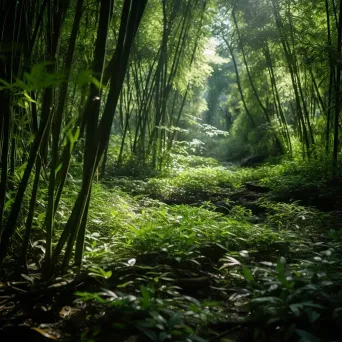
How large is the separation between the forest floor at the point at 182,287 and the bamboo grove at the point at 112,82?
0.16 metres

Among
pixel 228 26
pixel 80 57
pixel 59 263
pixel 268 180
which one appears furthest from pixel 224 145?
pixel 59 263

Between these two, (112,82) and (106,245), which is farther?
(106,245)

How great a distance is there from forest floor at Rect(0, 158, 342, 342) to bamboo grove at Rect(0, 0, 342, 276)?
16cm

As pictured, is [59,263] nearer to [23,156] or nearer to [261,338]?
[23,156]

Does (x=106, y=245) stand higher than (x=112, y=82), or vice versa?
(x=112, y=82)

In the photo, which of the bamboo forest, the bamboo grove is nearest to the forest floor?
the bamboo forest

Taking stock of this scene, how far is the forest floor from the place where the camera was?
3.08 ft

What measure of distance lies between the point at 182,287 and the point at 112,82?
869 mm

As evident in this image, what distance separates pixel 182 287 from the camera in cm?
128

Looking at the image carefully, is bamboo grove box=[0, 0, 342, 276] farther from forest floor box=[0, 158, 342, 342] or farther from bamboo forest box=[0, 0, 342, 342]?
forest floor box=[0, 158, 342, 342]

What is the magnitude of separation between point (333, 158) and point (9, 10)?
10.4ft

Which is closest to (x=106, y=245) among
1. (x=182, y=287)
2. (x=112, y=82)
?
(x=182, y=287)

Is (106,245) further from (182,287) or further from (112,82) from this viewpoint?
(112,82)

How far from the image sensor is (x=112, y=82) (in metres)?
1.25
